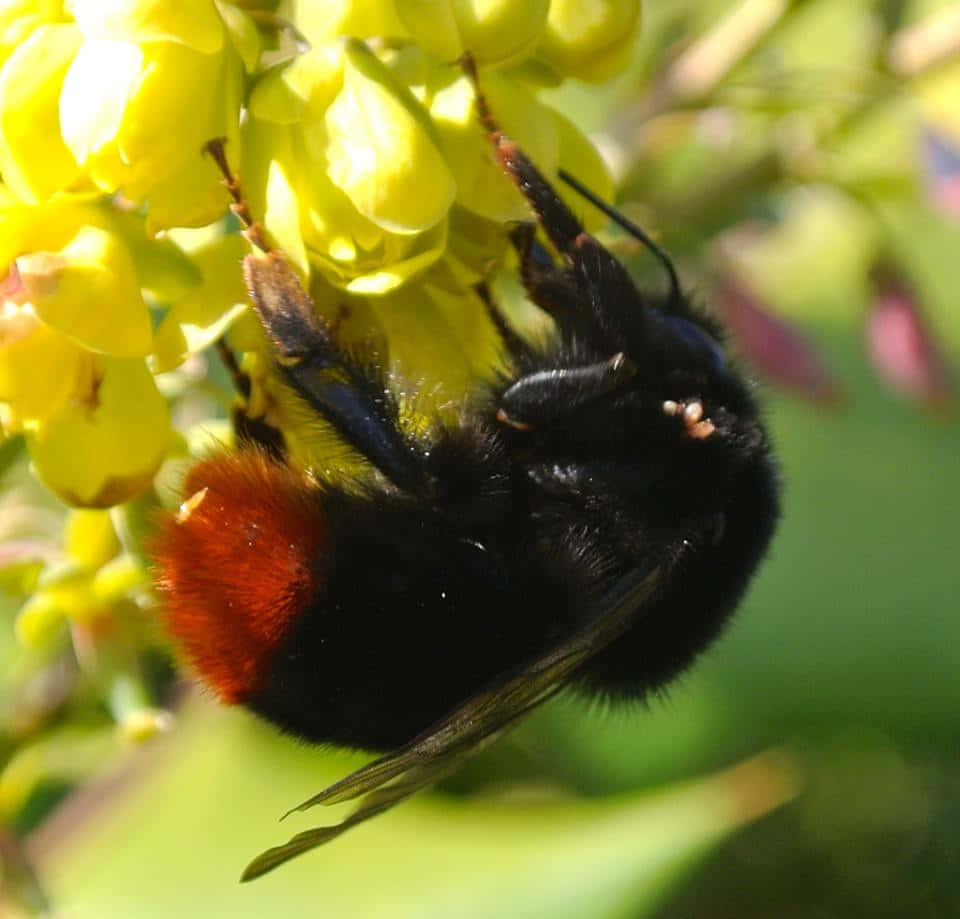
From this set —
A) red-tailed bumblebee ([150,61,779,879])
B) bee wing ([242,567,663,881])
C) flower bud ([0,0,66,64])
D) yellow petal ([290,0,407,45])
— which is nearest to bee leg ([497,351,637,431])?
red-tailed bumblebee ([150,61,779,879])

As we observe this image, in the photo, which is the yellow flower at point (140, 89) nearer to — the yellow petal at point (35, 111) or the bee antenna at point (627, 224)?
the yellow petal at point (35, 111)

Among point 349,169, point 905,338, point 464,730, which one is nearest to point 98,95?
point 349,169

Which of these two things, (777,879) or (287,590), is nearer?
(287,590)

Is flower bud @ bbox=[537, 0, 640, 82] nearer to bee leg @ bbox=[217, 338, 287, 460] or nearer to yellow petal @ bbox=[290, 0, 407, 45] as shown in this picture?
yellow petal @ bbox=[290, 0, 407, 45]

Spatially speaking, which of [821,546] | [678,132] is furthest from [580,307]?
[821,546]

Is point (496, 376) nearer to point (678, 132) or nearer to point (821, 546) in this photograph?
point (678, 132)

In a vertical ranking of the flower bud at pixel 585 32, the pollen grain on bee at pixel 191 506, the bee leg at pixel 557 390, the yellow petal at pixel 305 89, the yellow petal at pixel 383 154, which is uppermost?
the yellow petal at pixel 305 89

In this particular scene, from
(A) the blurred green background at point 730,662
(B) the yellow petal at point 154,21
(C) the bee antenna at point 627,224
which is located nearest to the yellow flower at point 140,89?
(B) the yellow petal at point 154,21
